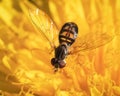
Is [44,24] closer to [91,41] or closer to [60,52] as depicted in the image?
[60,52]

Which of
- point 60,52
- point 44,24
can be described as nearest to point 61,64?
point 60,52

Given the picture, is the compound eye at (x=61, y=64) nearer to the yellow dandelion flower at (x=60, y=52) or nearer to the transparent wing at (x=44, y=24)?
the yellow dandelion flower at (x=60, y=52)

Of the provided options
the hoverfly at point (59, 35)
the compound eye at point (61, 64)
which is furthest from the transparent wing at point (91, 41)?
the compound eye at point (61, 64)

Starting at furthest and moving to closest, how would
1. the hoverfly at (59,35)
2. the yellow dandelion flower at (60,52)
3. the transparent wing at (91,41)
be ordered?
the yellow dandelion flower at (60,52)
the hoverfly at (59,35)
the transparent wing at (91,41)

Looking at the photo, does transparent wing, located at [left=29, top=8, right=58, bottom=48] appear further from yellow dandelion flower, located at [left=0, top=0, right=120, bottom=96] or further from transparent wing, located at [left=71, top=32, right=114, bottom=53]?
transparent wing, located at [left=71, top=32, right=114, bottom=53]

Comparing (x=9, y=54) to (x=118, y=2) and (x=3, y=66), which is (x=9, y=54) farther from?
(x=118, y=2)

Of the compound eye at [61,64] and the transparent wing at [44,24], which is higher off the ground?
the transparent wing at [44,24]
